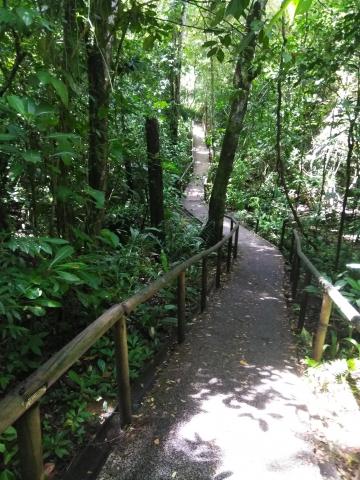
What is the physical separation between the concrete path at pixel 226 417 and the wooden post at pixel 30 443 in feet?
2.38

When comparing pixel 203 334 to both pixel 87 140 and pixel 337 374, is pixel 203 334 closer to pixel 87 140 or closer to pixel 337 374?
pixel 337 374

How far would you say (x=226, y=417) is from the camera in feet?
9.41

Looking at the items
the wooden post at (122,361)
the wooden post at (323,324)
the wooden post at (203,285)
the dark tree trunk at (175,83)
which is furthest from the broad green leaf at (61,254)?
the dark tree trunk at (175,83)

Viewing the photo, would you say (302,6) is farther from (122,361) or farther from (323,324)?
(323,324)

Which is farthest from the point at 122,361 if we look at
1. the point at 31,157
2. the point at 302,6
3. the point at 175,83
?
Result: the point at 175,83

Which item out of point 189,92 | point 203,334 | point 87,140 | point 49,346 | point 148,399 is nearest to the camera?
point 148,399

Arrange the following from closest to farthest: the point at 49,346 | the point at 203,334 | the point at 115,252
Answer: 1. the point at 49,346
2. the point at 203,334
3. the point at 115,252

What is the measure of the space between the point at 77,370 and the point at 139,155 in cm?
415

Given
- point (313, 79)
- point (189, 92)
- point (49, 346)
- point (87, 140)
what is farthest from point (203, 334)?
point (189, 92)

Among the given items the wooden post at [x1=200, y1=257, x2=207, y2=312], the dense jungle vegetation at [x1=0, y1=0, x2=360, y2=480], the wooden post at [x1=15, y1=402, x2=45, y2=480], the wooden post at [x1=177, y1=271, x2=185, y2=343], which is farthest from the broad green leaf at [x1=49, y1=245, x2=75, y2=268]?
the wooden post at [x1=200, y1=257, x2=207, y2=312]

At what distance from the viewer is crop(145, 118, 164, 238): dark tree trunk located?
6438 millimetres

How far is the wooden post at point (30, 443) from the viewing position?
1567 millimetres

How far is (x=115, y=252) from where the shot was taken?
203 inches

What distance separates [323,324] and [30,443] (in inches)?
109
